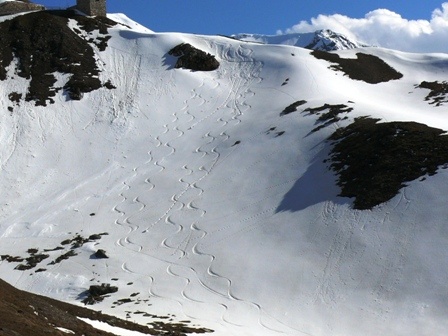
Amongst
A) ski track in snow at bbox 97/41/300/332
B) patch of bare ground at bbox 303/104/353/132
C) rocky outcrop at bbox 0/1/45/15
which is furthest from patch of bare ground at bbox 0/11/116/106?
patch of bare ground at bbox 303/104/353/132

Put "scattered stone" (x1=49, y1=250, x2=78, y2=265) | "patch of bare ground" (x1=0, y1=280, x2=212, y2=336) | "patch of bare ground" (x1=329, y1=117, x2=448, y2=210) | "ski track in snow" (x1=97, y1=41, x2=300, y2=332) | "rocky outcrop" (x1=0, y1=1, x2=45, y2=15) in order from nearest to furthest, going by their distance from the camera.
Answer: "patch of bare ground" (x1=0, y1=280, x2=212, y2=336) → "ski track in snow" (x1=97, y1=41, x2=300, y2=332) → "patch of bare ground" (x1=329, y1=117, x2=448, y2=210) → "scattered stone" (x1=49, y1=250, x2=78, y2=265) → "rocky outcrop" (x1=0, y1=1, x2=45, y2=15)

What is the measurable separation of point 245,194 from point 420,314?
17751 millimetres

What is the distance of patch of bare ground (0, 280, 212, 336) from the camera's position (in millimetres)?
15617

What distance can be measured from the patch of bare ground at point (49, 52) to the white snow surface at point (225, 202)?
1.50m

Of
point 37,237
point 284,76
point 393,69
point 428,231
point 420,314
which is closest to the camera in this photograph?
point 420,314

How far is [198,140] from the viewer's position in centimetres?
5641

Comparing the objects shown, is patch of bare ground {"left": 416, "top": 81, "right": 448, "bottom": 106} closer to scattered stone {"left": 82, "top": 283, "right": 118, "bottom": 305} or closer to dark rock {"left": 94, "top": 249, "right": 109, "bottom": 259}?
dark rock {"left": 94, "top": 249, "right": 109, "bottom": 259}

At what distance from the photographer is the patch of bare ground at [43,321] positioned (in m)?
15.6

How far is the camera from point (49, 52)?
234 ft

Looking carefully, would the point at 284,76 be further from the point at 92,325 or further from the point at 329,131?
the point at 92,325

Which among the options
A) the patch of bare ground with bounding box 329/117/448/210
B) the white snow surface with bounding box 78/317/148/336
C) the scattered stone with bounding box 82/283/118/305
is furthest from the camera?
the patch of bare ground with bounding box 329/117/448/210

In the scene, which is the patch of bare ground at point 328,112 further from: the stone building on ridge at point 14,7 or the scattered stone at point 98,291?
the stone building on ridge at point 14,7

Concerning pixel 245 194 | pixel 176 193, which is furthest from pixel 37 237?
pixel 245 194

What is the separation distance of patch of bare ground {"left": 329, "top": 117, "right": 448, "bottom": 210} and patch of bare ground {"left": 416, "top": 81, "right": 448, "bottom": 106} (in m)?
17.0
